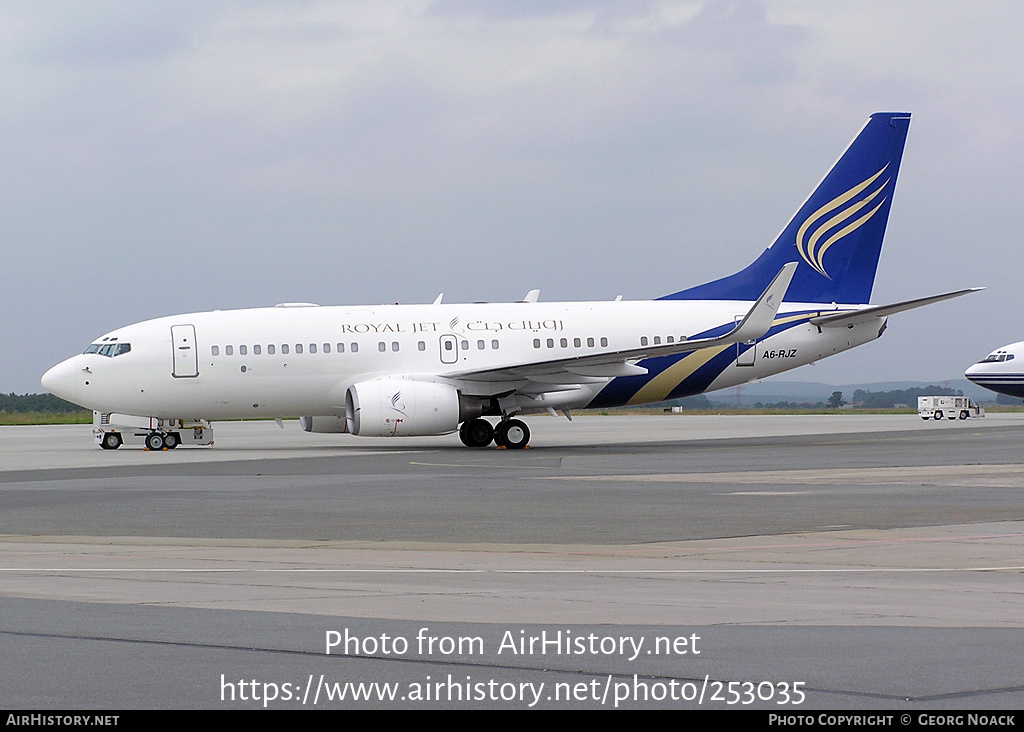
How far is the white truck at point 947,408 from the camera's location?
65.1 m

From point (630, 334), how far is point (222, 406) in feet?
35.3

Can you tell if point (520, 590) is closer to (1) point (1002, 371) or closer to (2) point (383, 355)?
(2) point (383, 355)

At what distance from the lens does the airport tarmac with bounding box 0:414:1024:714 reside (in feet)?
23.9

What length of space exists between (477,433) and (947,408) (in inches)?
1381

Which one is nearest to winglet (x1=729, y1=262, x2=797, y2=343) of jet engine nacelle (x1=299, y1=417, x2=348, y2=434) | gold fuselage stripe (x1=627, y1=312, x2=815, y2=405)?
gold fuselage stripe (x1=627, y1=312, x2=815, y2=405)

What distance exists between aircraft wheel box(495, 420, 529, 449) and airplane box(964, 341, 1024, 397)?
36343mm

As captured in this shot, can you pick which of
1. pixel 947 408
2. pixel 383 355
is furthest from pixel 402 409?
pixel 947 408

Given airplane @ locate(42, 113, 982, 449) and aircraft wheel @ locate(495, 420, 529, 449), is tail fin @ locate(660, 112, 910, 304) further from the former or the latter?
aircraft wheel @ locate(495, 420, 529, 449)

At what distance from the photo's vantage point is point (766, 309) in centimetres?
3459

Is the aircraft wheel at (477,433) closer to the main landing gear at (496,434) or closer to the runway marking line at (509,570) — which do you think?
the main landing gear at (496,434)

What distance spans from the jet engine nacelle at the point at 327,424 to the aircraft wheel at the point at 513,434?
4937mm
